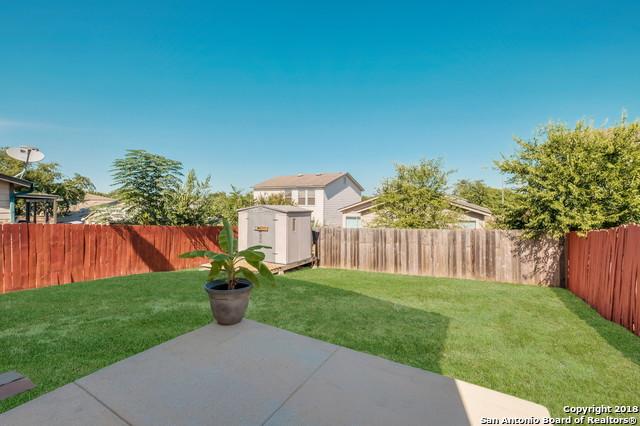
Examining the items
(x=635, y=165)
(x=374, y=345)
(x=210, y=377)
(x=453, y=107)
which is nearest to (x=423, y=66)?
(x=453, y=107)

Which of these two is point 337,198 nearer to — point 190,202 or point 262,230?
point 190,202

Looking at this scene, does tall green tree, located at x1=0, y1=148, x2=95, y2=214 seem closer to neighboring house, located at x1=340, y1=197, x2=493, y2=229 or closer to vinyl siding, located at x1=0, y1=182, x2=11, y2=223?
vinyl siding, located at x1=0, y1=182, x2=11, y2=223

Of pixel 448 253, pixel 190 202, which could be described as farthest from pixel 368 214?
pixel 190 202

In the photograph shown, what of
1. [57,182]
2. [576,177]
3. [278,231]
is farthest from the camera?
[57,182]

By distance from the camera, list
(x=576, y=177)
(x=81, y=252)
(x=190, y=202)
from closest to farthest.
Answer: (x=576, y=177) → (x=81, y=252) → (x=190, y=202)

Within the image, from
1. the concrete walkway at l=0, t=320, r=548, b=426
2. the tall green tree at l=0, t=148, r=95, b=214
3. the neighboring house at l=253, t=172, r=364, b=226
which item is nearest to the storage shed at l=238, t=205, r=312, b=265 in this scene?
the concrete walkway at l=0, t=320, r=548, b=426

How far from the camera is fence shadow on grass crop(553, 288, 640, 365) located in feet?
11.3

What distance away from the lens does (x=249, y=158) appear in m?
21.1

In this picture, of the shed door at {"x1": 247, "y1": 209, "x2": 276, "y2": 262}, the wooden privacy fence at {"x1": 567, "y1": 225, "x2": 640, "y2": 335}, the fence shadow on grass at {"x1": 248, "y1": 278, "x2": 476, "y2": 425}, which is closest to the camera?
the fence shadow on grass at {"x1": 248, "y1": 278, "x2": 476, "y2": 425}

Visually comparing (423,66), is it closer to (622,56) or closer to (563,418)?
(622,56)

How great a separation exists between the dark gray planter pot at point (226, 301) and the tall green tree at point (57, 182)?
2478 centimetres

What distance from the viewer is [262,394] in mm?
2197

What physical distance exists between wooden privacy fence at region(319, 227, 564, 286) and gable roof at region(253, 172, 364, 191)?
12.9 metres

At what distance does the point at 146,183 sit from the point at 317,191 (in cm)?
1402
